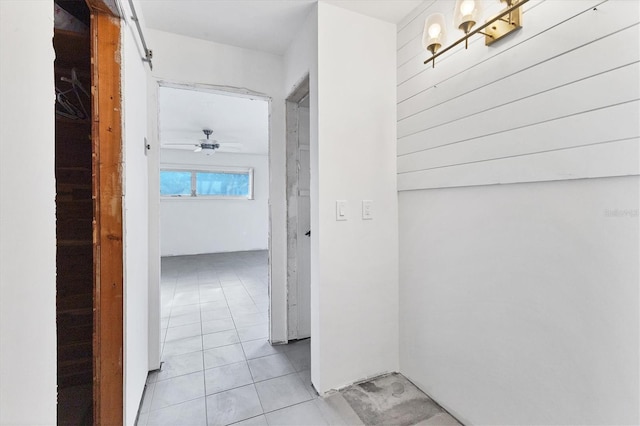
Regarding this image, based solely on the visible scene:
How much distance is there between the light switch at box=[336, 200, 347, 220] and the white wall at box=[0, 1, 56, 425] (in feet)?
A: 4.46

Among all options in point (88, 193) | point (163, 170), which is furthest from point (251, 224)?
point (88, 193)

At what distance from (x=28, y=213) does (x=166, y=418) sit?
5.17 feet

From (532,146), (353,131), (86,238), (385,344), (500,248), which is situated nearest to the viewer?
(532,146)

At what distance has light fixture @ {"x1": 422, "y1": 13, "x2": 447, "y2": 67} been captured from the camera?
1463mm

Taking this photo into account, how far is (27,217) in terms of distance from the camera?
0.56m

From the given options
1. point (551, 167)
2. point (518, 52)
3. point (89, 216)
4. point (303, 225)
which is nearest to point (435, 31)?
point (518, 52)

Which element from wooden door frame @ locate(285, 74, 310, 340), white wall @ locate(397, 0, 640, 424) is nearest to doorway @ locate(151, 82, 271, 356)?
wooden door frame @ locate(285, 74, 310, 340)

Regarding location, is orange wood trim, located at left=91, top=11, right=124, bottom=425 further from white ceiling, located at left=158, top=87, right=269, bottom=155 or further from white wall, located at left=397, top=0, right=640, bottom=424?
white wall, located at left=397, top=0, right=640, bottom=424

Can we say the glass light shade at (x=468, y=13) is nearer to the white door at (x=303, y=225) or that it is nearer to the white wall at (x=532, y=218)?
the white wall at (x=532, y=218)

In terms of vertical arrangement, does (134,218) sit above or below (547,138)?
below

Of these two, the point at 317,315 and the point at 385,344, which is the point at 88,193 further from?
the point at 385,344

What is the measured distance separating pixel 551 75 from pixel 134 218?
6.82 ft

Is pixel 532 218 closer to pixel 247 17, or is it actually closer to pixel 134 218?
pixel 134 218

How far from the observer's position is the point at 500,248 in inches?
53.2
